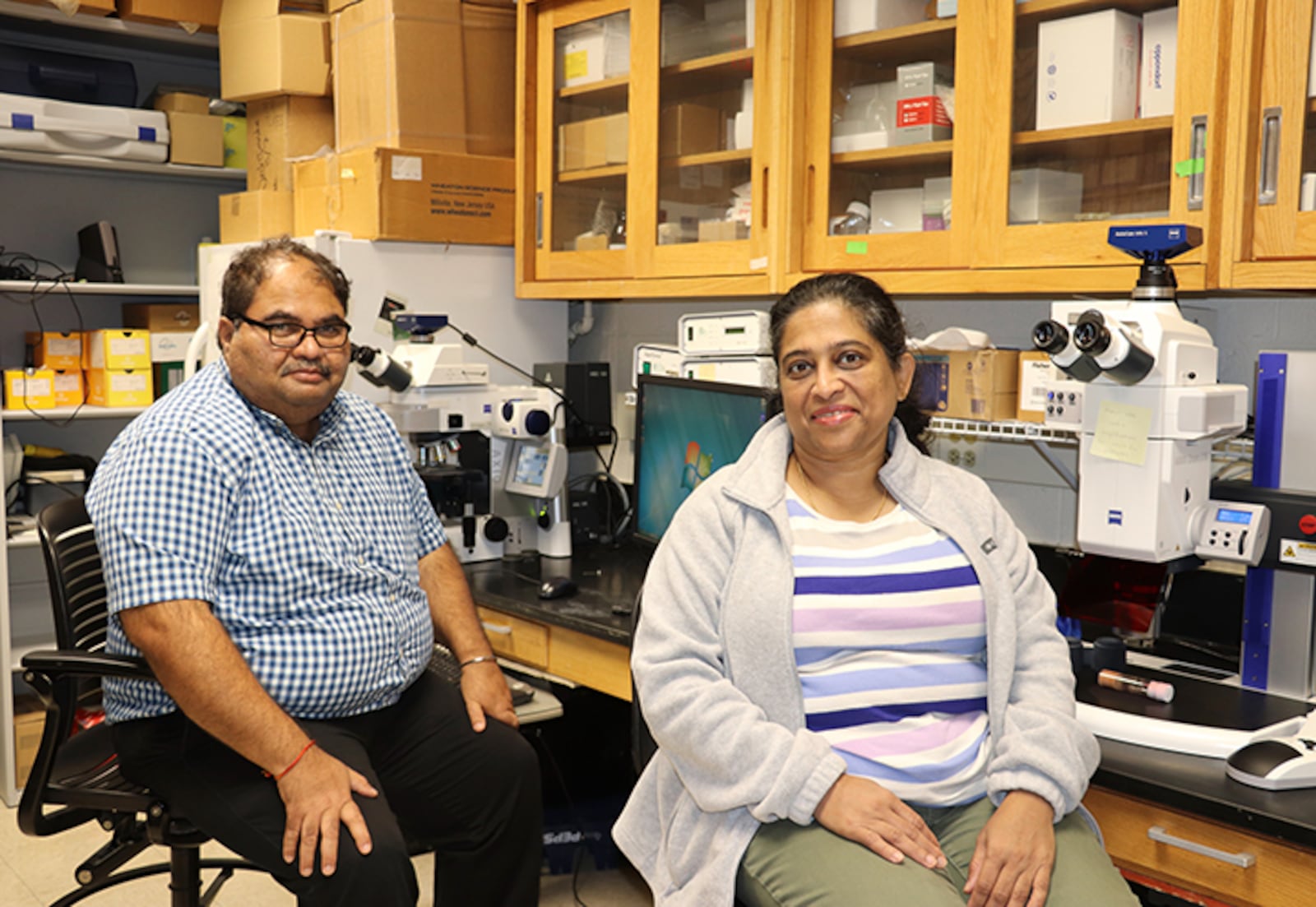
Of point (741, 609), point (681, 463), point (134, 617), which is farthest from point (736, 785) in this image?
point (681, 463)

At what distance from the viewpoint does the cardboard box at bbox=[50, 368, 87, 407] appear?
3.49m

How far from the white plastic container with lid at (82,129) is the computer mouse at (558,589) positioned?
2.01m

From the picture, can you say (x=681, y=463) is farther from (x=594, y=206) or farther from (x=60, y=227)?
(x=60, y=227)

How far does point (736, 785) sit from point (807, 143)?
1394 millimetres

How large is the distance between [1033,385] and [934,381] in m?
0.18

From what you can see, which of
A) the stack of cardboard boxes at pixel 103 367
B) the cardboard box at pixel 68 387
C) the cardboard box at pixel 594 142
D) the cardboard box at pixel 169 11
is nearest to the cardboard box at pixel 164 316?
the stack of cardboard boxes at pixel 103 367

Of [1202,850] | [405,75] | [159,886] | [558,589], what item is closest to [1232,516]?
[1202,850]

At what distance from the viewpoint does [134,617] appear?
1.79 m

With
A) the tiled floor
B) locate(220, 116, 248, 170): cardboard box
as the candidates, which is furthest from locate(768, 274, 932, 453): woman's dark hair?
locate(220, 116, 248, 170): cardboard box

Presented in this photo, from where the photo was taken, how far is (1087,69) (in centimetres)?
196

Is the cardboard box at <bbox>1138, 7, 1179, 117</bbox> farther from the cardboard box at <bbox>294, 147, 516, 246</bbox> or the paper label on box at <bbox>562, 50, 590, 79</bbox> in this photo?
the cardboard box at <bbox>294, 147, 516, 246</bbox>

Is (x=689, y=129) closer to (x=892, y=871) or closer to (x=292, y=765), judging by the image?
(x=292, y=765)

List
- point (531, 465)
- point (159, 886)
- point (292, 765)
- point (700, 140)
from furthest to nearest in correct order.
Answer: point (531, 465), point (159, 886), point (700, 140), point (292, 765)

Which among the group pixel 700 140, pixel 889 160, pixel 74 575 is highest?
pixel 700 140
